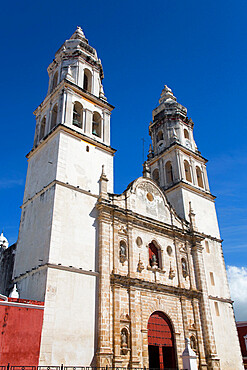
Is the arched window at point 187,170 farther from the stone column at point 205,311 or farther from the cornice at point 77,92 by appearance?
the cornice at point 77,92

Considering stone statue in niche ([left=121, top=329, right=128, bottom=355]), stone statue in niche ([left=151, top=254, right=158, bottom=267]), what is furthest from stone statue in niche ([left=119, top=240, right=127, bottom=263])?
stone statue in niche ([left=121, top=329, right=128, bottom=355])

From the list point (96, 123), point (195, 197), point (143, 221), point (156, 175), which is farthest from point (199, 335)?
point (96, 123)

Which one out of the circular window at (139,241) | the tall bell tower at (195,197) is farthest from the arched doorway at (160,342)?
the circular window at (139,241)

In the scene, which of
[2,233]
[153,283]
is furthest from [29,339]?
[2,233]

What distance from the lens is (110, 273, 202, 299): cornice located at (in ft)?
60.8

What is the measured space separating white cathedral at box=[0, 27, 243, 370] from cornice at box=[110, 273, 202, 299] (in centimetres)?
7

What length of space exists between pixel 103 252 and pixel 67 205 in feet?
10.3

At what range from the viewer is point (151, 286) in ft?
65.9

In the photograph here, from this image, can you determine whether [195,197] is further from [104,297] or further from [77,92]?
[104,297]

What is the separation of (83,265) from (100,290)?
150 cm

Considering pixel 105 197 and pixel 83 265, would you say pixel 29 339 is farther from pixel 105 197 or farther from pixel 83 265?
pixel 105 197

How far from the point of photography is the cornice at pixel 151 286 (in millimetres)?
18531

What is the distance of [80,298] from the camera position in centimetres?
1669

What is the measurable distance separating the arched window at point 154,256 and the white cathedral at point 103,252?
0.07 meters
